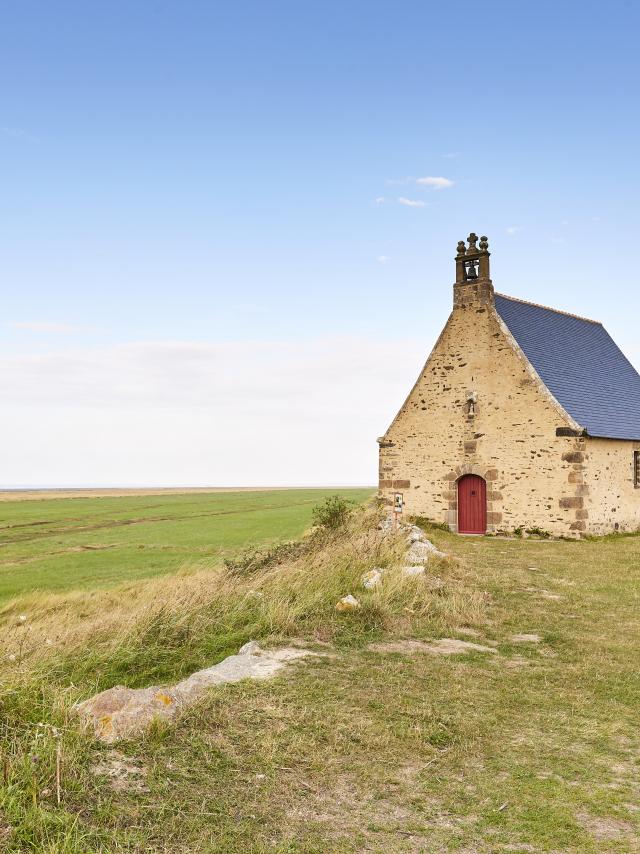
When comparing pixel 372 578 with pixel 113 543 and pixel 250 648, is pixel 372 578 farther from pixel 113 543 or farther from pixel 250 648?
pixel 113 543

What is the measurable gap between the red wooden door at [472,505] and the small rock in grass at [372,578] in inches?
545

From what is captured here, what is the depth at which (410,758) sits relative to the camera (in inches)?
219

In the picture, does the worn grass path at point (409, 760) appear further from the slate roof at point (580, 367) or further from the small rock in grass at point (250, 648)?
the slate roof at point (580, 367)

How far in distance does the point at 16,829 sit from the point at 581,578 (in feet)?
46.6

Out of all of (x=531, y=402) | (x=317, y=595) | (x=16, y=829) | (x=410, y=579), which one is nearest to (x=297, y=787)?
(x=16, y=829)

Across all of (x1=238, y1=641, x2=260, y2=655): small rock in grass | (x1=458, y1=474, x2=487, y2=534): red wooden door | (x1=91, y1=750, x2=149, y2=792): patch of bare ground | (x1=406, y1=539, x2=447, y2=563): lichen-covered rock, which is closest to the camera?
(x1=91, y1=750, x2=149, y2=792): patch of bare ground

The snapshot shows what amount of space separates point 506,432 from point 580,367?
6.03 meters

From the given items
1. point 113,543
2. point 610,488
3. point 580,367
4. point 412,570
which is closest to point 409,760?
point 412,570

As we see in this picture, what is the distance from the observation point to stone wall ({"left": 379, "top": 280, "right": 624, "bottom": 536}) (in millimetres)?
23266

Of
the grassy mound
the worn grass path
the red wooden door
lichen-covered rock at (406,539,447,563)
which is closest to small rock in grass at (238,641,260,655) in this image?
the grassy mound

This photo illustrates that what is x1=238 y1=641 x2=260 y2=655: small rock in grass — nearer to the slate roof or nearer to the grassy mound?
the grassy mound

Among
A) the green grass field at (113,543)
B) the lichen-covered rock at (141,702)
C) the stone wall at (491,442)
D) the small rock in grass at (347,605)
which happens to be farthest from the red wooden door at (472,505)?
the lichen-covered rock at (141,702)

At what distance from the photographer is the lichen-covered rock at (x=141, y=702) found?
539 cm

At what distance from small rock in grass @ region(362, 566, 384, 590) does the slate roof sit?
14.1 meters
